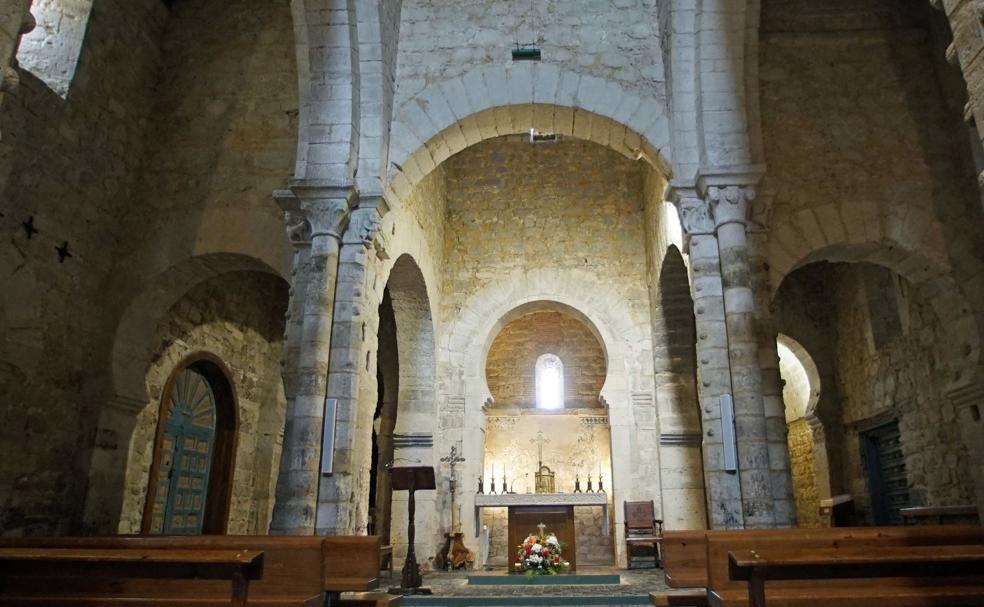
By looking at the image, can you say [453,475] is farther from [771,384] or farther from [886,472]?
→ [886,472]

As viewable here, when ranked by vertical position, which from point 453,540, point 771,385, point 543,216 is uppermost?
point 543,216

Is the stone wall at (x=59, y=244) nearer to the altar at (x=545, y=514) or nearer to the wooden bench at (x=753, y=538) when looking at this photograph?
the altar at (x=545, y=514)

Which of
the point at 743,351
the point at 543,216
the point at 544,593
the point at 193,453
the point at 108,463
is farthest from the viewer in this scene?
the point at 543,216

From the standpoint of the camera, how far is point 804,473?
1269cm

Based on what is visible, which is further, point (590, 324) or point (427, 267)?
point (590, 324)

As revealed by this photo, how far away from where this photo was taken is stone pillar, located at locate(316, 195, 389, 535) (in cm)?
655

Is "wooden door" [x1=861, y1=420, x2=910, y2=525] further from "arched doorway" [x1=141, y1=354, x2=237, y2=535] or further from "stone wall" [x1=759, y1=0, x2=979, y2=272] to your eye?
"arched doorway" [x1=141, y1=354, x2=237, y2=535]

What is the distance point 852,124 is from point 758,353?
368cm

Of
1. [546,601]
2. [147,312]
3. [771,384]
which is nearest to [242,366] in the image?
[147,312]

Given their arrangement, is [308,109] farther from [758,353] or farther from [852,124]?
[852,124]

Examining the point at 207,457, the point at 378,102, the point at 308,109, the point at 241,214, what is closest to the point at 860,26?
the point at 378,102

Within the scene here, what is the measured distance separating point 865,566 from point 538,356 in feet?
44.4

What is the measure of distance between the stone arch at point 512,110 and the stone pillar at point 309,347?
0.94m

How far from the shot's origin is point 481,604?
21.9ft
